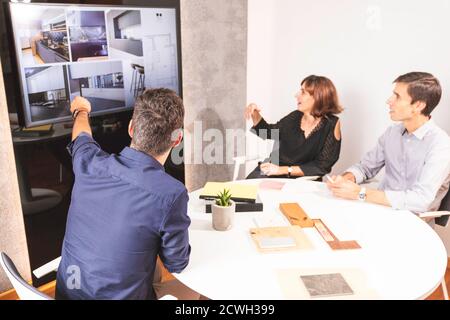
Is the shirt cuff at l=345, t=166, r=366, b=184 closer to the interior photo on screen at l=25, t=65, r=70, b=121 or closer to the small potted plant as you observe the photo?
the small potted plant

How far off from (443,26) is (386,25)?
1.30ft

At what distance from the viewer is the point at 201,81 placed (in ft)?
11.5

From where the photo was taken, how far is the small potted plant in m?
1.72

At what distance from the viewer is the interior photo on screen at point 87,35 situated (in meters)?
2.43

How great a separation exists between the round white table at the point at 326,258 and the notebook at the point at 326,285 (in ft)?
0.06

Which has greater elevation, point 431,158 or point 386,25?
point 386,25

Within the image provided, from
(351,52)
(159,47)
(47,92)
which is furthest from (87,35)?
(351,52)

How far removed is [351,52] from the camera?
3262mm

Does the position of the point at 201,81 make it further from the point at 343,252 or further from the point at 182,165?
the point at 343,252

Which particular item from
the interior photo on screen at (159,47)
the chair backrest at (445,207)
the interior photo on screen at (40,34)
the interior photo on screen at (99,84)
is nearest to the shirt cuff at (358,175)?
the chair backrest at (445,207)

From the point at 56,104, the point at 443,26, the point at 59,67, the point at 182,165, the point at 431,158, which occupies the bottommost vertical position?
the point at 182,165

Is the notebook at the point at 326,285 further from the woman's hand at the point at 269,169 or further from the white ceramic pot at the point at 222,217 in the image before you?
the woman's hand at the point at 269,169
